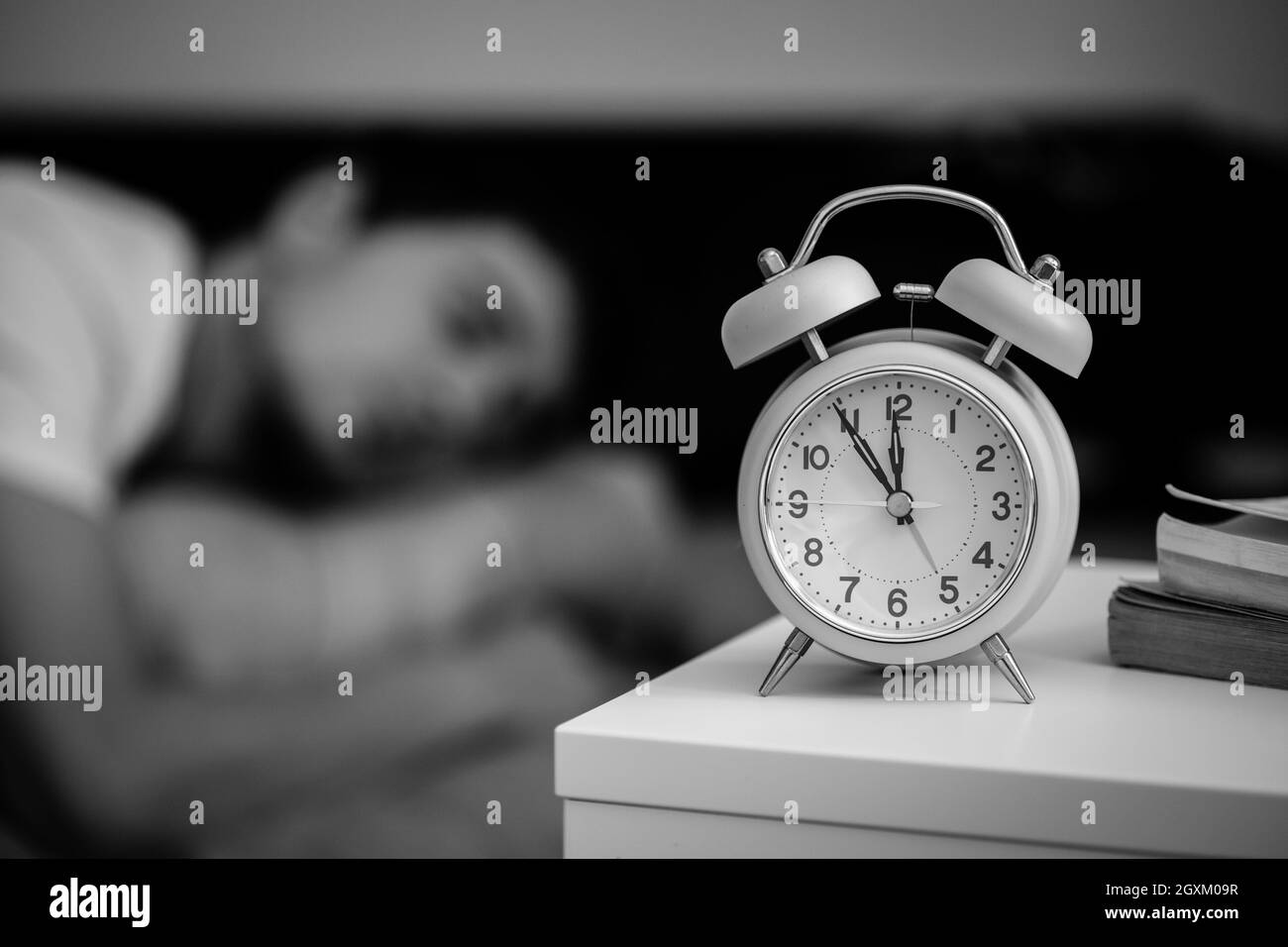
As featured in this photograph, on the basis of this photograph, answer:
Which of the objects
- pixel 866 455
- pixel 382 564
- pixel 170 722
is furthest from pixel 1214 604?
pixel 170 722

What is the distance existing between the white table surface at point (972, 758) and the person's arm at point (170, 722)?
197 centimetres

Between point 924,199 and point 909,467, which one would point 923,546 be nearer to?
point 909,467

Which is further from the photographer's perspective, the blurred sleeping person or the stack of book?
the blurred sleeping person

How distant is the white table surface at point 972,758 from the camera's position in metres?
0.64

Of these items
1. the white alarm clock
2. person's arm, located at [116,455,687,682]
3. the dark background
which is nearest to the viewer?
the white alarm clock

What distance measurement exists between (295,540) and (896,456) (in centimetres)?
215

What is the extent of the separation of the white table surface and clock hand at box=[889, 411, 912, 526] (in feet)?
0.51

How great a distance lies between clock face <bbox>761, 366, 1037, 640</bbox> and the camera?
2.68 ft

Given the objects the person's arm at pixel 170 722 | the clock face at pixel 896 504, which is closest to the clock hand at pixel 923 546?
the clock face at pixel 896 504

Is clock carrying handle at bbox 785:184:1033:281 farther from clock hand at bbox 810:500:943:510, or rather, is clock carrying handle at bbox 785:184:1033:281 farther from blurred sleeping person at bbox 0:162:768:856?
blurred sleeping person at bbox 0:162:768:856

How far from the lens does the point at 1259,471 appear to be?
2.12 m

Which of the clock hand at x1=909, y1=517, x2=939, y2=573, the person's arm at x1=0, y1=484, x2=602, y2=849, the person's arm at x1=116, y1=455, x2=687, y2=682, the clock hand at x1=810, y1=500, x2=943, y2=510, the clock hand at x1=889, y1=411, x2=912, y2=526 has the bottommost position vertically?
the person's arm at x1=0, y1=484, x2=602, y2=849

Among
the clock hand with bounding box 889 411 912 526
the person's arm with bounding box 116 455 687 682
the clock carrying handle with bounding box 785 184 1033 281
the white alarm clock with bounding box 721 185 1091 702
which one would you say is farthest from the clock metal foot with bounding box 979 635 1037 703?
the person's arm with bounding box 116 455 687 682

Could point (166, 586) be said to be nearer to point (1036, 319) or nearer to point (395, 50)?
point (395, 50)
